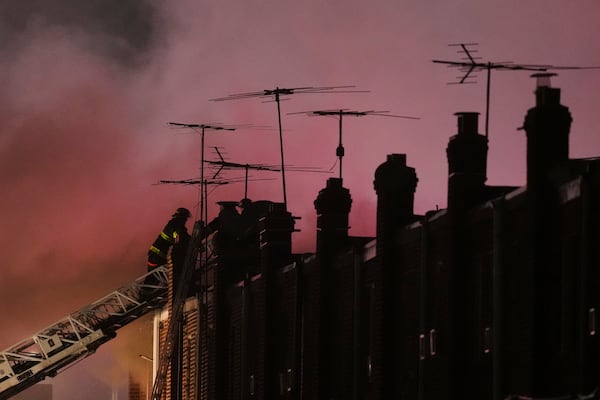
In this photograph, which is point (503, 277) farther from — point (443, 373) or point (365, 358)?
point (365, 358)

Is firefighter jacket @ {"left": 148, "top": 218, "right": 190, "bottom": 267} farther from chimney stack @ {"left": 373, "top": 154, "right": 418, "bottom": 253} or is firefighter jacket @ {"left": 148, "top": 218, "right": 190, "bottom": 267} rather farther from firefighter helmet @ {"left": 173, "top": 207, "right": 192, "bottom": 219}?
chimney stack @ {"left": 373, "top": 154, "right": 418, "bottom": 253}

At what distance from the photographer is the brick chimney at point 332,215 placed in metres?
47.3

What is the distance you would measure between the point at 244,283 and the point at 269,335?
179 inches

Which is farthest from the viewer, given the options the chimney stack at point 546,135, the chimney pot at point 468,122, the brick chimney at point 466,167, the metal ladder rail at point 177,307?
the metal ladder rail at point 177,307

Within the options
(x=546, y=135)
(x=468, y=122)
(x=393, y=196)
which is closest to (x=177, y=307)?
(x=393, y=196)

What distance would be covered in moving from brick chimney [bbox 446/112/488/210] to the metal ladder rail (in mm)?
29120

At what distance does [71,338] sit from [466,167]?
3598 cm

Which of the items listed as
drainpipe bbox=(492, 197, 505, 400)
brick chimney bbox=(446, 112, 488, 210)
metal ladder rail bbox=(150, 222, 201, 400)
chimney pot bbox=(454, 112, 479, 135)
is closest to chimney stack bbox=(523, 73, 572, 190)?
drainpipe bbox=(492, 197, 505, 400)

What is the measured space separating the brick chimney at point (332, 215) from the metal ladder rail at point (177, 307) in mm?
17064

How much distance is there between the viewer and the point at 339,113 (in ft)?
159

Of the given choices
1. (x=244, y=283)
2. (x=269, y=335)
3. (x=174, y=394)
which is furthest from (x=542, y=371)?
(x=174, y=394)

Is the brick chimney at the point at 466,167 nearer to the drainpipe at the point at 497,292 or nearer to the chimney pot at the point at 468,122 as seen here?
the chimney pot at the point at 468,122

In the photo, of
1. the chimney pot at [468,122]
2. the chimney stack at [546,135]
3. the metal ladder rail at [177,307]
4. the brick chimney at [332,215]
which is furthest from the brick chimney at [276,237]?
the chimney stack at [546,135]

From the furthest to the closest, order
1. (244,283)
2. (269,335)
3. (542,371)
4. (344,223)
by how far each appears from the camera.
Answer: (244,283), (269,335), (344,223), (542,371)
